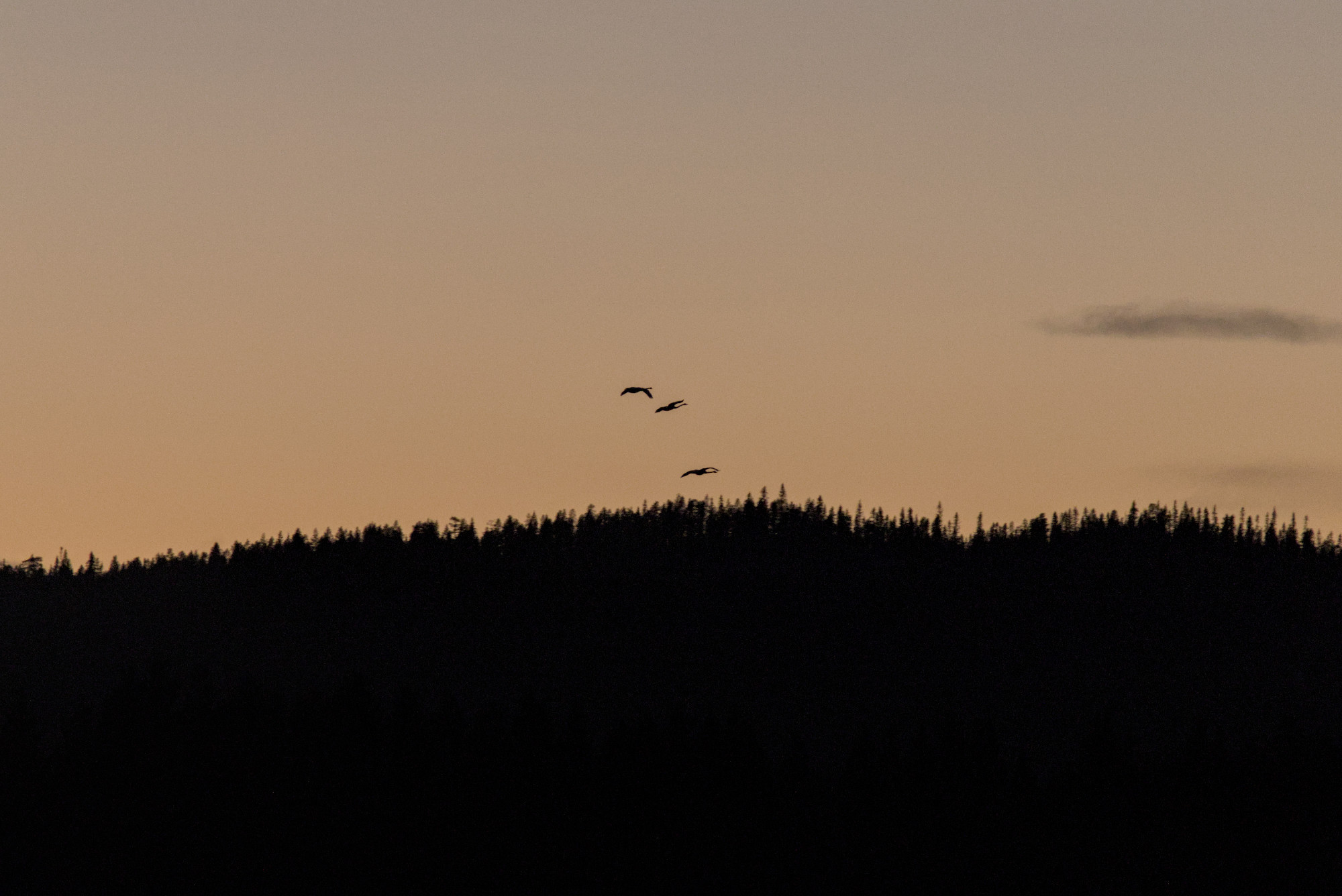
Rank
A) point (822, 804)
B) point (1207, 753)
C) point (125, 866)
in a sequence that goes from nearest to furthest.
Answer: point (125, 866), point (822, 804), point (1207, 753)

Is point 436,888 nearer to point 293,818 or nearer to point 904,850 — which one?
point 293,818

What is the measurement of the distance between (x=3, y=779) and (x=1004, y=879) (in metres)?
64.9

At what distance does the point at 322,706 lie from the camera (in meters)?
142

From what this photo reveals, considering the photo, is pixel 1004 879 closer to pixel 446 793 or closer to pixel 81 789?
pixel 446 793

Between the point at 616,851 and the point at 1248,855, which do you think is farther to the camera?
the point at 1248,855

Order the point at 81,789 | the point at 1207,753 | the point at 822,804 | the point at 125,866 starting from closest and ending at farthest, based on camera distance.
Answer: the point at 125,866
the point at 81,789
the point at 822,804
the point at 1207,753

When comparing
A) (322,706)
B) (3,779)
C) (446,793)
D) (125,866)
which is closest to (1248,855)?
(446,793)

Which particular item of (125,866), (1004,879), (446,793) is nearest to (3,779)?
(125,866)

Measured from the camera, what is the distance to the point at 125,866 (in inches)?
4737

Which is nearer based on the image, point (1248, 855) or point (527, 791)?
point (527, 791)

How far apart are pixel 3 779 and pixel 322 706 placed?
71.2 ft

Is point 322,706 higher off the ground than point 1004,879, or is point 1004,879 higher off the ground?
point 322,706

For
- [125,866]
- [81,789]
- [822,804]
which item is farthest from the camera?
[822,804]

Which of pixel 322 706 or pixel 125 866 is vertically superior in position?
pixel 322 706
